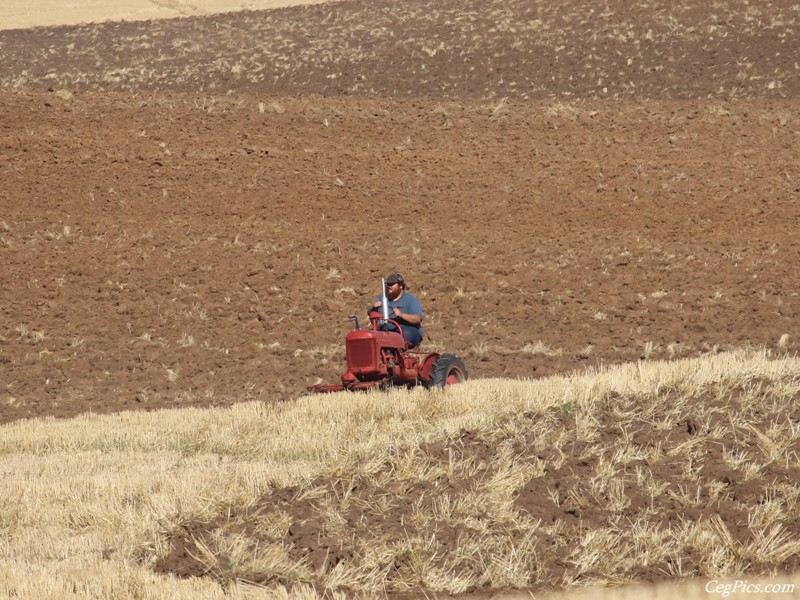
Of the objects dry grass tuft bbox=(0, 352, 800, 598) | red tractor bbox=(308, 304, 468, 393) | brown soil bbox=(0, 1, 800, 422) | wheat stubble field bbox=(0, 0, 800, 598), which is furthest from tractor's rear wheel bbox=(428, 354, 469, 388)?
brown soil bbox=(0, 1, 800, 422)

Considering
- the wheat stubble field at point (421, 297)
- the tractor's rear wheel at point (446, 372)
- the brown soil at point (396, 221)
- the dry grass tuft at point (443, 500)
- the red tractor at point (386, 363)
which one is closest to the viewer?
the dry grass tuft at point (443, 500)

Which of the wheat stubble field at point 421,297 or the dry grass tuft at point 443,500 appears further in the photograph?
the wheat stubble field at point 421,297

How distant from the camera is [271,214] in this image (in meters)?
23.3

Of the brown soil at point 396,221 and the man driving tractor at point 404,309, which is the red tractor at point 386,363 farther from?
the brown soil at point 396,221

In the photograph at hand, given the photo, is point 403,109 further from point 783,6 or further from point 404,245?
point 783,6

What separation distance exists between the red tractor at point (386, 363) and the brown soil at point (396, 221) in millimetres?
2534

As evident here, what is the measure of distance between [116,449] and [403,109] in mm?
19936
